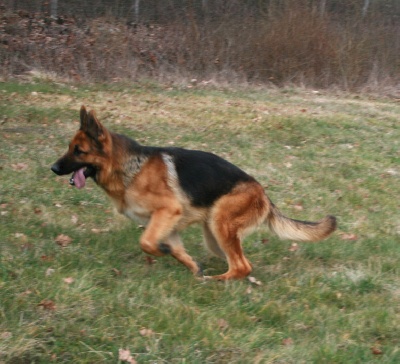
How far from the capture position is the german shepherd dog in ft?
18.4

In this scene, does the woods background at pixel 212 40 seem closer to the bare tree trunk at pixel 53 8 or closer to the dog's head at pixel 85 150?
the bare tree trunk at pixel 53 8

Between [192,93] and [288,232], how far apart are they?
10.5 metres

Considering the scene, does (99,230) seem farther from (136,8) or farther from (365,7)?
(365,7)

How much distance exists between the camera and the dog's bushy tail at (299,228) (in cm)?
576

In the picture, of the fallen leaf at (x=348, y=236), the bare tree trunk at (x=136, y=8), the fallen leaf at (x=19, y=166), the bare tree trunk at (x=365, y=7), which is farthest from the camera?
the bare tree trunk at (x=365, y=7)

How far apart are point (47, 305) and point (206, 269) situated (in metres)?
2.01

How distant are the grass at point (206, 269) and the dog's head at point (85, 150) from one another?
822mm

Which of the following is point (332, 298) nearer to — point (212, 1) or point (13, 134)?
point (13, 134)

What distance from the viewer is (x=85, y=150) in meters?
5.62

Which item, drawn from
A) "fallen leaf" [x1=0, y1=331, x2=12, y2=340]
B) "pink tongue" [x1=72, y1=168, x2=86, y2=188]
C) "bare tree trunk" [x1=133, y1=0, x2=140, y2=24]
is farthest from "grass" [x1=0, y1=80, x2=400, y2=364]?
"bare tree trunk" [x1=133, y1=0, x2=140, y2=24]

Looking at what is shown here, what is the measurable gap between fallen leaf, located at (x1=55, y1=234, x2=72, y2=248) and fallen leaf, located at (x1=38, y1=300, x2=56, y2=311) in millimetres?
1449

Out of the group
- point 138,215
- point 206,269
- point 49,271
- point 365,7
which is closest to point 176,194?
point 138,215

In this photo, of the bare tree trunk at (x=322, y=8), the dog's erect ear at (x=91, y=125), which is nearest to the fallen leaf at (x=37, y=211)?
the dog's erect ear at (x=91, y=125)

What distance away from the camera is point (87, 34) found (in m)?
18.9
